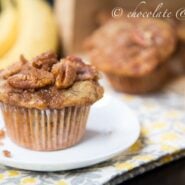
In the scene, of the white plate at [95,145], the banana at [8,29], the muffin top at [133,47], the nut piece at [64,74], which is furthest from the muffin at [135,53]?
the nut piece at [64,74]

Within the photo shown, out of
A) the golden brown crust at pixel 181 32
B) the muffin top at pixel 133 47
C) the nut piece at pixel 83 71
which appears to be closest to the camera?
the nut piece at pixel 83 71

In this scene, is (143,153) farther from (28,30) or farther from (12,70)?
(28,30)

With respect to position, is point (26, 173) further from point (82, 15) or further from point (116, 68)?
point (82, 15)

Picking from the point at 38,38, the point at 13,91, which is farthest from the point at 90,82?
the point at 38,38

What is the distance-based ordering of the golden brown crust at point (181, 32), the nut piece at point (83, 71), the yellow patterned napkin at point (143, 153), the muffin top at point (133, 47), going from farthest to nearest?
the golden brown crust at point (181, 32) < the muffin top at point (133, 47) < the nut piece at point (83, 71) < the yellow patterned napkin at point (143, 153)

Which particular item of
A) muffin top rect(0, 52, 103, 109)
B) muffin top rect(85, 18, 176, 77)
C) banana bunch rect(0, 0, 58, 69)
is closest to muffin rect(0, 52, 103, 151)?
muffin top rect(0, 52, 103, 109)

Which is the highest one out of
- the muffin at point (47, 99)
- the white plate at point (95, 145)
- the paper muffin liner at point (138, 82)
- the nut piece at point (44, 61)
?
the nut piece at point (44, 61)

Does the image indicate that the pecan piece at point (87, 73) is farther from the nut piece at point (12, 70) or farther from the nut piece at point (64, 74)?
the nut piece at point (12, 70)

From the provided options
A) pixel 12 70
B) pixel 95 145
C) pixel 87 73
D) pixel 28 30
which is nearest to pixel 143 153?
pixel 95 145
